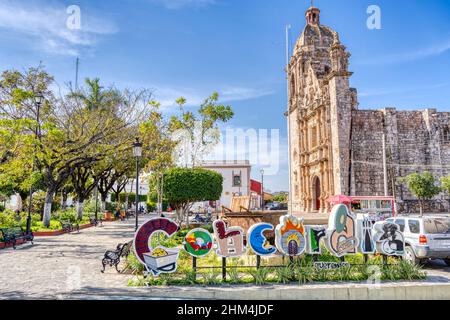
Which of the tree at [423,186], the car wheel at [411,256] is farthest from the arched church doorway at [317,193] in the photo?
the car wheel at [411,256]

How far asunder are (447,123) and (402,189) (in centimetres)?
746

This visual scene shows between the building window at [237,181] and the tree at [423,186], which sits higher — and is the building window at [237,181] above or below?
above

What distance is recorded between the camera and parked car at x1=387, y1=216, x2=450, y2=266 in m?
9.37

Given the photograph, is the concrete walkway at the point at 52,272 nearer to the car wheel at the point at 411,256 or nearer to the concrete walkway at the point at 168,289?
the concrete walkway at the point at 168,289

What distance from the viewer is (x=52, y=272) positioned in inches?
367

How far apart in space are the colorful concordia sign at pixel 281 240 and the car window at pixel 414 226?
1.54 metres

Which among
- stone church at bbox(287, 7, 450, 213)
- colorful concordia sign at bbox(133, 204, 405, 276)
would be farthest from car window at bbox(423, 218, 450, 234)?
stone church at bbox(287, 7, 450, 213)

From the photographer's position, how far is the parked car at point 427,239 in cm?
937

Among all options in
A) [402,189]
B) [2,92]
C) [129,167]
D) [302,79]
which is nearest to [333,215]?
[2,92]

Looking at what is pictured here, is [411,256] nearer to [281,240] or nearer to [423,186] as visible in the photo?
[281,240]

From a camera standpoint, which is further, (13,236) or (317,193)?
(317,193)

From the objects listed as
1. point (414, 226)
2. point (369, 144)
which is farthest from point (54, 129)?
point (369, 144)

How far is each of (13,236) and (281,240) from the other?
449 inches
